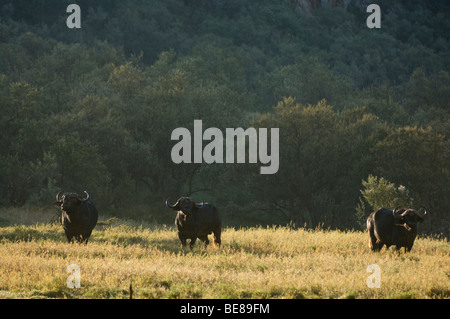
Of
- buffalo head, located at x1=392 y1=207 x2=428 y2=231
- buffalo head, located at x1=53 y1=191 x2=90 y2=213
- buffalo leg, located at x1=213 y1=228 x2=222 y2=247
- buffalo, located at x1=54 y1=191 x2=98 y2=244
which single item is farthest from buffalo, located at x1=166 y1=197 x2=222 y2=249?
buffalo head, located at x1=392 y1=207 x2=428 y2=231

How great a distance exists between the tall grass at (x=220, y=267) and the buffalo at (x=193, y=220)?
464 mm

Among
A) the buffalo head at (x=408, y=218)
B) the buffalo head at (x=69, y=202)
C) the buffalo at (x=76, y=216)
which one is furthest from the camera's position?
the buffalo at (x=76, y=216)

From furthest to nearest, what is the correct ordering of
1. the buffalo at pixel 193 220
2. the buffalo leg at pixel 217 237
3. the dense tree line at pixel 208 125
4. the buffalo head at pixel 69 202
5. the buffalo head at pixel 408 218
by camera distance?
the dense tree line at pixel 208 125
the buffalo leg at pixel 217 237
the buffalo head at pixel 69 202
the buffalo at pixel 193 220
the buffalo head at pixel 408 218

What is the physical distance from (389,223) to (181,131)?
34.0 m

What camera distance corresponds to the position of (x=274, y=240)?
64.2ft

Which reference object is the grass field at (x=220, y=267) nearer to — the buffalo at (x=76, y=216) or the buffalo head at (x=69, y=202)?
the buffalo at (x=76, y=216)

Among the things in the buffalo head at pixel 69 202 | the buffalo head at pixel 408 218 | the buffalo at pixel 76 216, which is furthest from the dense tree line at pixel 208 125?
the buffalo head at pixel 69 202

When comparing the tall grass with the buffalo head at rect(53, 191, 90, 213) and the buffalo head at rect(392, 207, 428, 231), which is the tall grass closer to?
the buffalo head at rect(392, 207, 428, 231)

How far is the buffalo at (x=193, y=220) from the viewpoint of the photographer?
17500mm

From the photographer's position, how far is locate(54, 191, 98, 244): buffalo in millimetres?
18141

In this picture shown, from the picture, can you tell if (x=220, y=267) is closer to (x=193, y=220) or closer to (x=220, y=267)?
(x=220, y=267)

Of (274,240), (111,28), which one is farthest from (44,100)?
(111,28)

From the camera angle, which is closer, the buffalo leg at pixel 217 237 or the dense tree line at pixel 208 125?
the buffalo leg at pixel 217 237
